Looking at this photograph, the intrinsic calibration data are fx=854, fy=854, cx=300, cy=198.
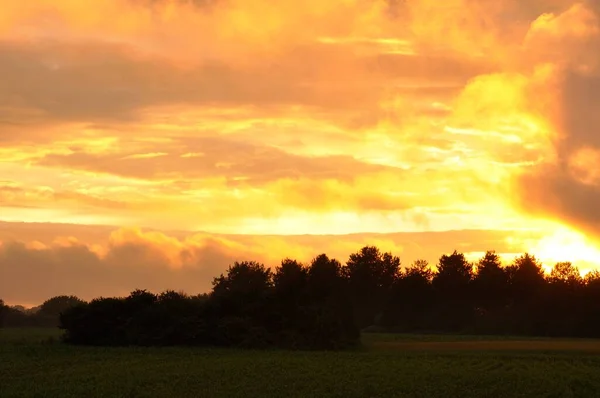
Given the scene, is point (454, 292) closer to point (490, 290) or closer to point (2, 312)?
point (490, 290)

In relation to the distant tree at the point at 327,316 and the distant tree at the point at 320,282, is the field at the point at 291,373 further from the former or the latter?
the distant tree at the point at 320,282

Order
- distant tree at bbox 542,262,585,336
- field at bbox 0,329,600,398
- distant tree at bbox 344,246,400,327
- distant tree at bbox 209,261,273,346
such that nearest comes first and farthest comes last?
1. field at bbox 0,329,600,398
2. distant tree at bbox 209,261,273,346
3. distant tree at bbox 542,262,585,336
4. distant tree at bbox 344,246,400,327

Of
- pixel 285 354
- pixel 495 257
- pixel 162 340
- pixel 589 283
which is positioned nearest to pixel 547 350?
pixel 285 354

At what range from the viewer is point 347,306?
291 feet

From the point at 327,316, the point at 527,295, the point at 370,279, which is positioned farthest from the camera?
the point at 370,279

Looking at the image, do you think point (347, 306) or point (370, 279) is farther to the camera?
point (370, 279)

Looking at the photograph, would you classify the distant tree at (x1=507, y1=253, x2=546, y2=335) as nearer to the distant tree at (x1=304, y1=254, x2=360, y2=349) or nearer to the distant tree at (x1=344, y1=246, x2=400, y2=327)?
the distant tree at (x1=344, y1=246, x2=400, y2=327)

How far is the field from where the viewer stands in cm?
4984

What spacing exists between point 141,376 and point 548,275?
10894cm

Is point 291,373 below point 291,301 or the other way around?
below

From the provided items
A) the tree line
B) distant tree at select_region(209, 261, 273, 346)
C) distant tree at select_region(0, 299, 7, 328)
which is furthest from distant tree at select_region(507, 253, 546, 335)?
distant tree at select_region(0, 299, 7, 328)

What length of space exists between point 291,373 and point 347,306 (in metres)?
33.1

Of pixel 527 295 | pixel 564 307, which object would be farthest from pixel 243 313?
pixel 527 295

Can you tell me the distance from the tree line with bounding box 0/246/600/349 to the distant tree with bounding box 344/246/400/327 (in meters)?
0.22
